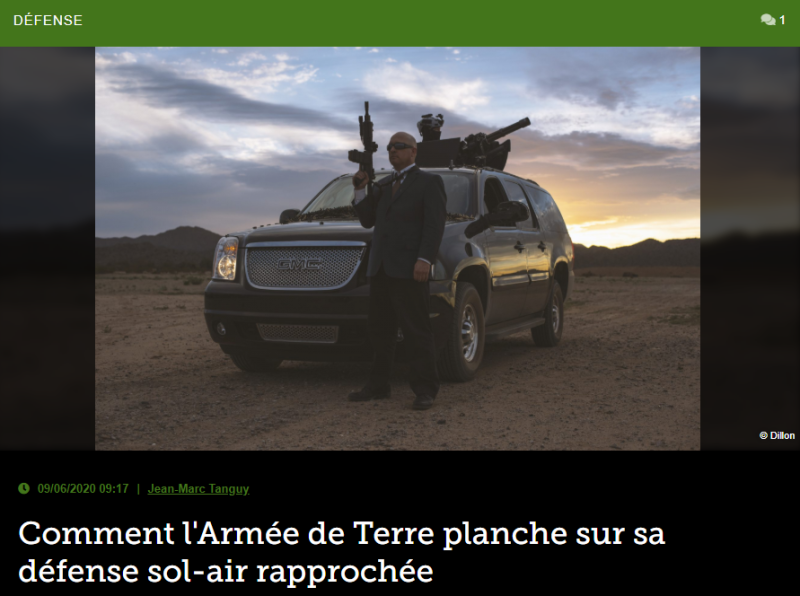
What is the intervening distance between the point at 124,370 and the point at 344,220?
274 centimetres

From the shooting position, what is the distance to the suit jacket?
541 cm

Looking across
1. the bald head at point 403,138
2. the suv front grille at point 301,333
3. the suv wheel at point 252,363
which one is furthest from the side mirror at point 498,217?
the suv wheel at point 252,363

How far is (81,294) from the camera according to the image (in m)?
3.97

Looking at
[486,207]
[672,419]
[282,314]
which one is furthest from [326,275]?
[672,419]

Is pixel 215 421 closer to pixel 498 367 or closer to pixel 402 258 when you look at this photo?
pixel 402 258

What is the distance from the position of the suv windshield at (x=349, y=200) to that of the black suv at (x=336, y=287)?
13 millimetres

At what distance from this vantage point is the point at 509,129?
Answer: 35.8 ft

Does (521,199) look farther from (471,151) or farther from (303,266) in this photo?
(303,266)

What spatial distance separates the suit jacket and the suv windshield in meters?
1.31

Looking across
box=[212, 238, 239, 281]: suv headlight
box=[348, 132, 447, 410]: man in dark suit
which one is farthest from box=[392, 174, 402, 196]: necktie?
box=[212, 238, 239, 281]: suv headlight

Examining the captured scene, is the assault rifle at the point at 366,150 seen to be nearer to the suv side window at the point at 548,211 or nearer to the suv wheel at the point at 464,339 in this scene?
the suv wheel at the point at 464,339

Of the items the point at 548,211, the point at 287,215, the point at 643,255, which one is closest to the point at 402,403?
the point at 287,215

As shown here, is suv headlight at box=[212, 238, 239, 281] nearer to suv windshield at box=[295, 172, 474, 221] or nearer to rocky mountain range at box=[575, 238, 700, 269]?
suv windshield at box=[295, 172, 474, 221]

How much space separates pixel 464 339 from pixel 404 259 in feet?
4.96
